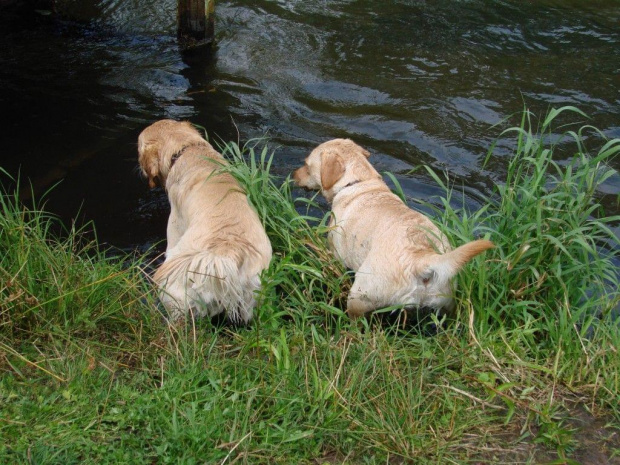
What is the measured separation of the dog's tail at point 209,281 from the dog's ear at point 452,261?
1.00 meters

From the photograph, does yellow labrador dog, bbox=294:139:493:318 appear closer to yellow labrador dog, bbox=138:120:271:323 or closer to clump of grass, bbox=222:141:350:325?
clump of grass, bbox=222:141:350:325

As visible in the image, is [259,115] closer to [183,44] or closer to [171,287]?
[183,44]

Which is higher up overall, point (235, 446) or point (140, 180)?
point (235, 446)

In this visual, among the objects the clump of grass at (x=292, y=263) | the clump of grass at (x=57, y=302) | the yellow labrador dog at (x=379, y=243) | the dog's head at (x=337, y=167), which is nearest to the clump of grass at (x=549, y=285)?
the yellow labrador dog at (x=379, y=243)

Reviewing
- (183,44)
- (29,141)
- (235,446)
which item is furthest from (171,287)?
(183,44)

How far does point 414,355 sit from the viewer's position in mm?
3512

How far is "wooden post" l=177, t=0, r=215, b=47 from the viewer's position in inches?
321

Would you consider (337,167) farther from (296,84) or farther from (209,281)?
(296,84)

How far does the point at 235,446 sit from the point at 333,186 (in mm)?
2566

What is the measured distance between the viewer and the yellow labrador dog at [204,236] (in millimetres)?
3590

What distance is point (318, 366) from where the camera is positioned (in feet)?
10.8

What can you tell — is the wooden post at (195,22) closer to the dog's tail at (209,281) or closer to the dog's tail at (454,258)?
the dog's tail at (209,281)

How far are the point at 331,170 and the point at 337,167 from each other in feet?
0.17

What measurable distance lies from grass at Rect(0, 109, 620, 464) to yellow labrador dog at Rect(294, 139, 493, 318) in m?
0.18
